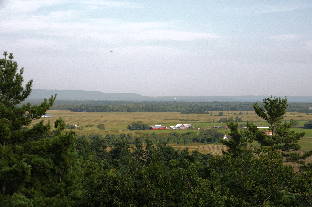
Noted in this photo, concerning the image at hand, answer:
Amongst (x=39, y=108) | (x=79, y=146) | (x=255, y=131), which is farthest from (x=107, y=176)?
(x=79, y=146)

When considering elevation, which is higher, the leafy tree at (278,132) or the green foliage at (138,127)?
the leafy tree at (278,132)

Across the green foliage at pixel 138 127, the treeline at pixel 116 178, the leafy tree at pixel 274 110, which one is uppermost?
the leafy tree at pixel 274 110

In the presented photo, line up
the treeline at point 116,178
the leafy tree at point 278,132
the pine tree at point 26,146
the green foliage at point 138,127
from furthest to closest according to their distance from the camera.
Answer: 1. the green foliage at point 138,127
2. the leafy tree at point 278,132
3. the pine tree at point 26,146
4. the treeline at point 116,178

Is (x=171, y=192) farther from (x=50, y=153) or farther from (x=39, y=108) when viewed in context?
(x=39, y=108)

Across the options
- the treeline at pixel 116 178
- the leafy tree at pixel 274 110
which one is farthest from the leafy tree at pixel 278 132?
the treeline at pixel 116 178

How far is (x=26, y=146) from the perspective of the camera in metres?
19.8

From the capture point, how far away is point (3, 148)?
18469 mm

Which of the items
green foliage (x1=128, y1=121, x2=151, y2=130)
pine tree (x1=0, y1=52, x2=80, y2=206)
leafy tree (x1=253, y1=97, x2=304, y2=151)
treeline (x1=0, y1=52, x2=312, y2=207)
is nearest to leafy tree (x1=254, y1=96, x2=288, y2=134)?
leafy tree (x1=253, y1=97, x2=304, y2=151)

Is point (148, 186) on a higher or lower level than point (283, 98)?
lower

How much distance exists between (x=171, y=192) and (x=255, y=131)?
22.3 m

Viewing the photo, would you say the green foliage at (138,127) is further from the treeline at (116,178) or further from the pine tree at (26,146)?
the pine tree at (26,146)

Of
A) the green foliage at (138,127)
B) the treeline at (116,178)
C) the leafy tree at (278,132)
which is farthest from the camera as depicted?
the green foliage at (138,127)

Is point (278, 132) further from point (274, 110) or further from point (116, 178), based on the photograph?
point (116, 178)

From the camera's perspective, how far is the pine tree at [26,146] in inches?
731
